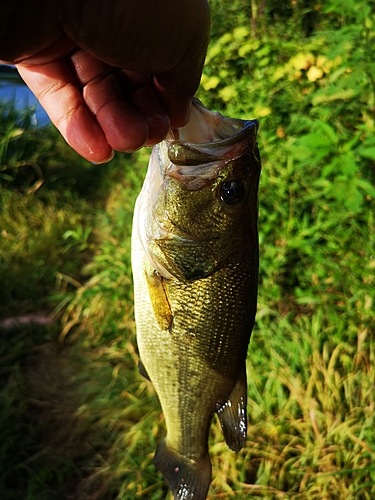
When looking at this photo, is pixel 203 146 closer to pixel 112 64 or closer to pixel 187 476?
pixel 112 64

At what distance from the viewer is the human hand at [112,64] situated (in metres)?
0.91

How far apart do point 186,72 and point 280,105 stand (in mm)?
1806

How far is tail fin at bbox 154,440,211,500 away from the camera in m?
1.59

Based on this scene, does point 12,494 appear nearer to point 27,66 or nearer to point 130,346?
point 130,346

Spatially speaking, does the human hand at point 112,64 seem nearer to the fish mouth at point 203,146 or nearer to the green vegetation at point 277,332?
the fish mouth at point 203,146

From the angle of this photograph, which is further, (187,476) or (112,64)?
(187,476)

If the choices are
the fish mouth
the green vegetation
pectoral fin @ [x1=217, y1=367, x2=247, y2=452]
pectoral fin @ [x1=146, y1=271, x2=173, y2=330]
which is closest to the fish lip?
the fish mouth

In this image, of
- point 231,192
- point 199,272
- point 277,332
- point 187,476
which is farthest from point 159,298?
point 277,332

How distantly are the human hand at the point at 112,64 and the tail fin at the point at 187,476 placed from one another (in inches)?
40.7

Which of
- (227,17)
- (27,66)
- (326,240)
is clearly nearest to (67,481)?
(326,240)

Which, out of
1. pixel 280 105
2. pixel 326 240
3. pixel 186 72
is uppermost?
pixel 186 72

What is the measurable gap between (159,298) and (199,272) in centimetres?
15

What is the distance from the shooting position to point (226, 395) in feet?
5.02

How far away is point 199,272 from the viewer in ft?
4.63
